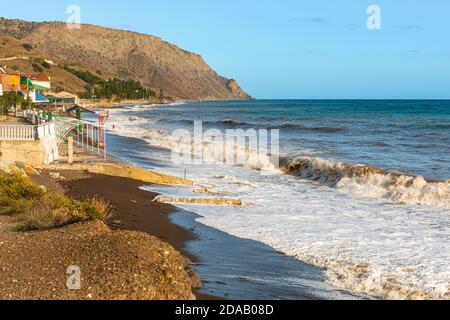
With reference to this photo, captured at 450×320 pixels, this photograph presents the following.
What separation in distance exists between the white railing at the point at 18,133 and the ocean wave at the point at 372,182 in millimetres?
10052

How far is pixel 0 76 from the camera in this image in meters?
49.6

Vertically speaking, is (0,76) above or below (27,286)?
above

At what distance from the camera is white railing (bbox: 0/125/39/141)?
59.3ft

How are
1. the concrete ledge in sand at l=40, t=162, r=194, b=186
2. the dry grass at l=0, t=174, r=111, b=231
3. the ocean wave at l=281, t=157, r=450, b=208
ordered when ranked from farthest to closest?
1. the concrete ledge in sand at l=40, t=162, r=194, b=186
2. the ocean wave at l=281, t=157, r=450, b=208
3. the dry grass at l=0, t=174, r=111, b=231

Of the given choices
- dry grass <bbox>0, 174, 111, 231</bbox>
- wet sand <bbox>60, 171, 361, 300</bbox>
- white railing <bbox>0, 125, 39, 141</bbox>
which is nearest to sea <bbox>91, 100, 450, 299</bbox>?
wet sand <bbox>60, 171, 361, 300</bbox>

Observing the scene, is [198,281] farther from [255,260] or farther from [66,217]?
[66,217]

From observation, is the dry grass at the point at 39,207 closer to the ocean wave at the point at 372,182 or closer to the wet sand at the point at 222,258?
the wet sand at the point at 222,258

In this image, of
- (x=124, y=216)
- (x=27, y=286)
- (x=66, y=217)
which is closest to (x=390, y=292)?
(x=27, y=286)

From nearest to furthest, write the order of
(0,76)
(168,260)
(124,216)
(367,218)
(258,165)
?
1. (168,260)
2. (124,216)
3. (367,218)
4. (258,165)
5. (0,76)

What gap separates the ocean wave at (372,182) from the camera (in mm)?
17234

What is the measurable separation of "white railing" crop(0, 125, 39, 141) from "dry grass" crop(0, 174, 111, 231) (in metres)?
4.65

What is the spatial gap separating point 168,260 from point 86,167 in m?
12.0

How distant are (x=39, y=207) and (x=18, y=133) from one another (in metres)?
7.82

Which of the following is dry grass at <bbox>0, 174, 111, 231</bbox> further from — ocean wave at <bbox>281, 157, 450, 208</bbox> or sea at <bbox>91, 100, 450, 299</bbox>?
ocean wave at <bbox>281, 157, 450, 208</bbox>
